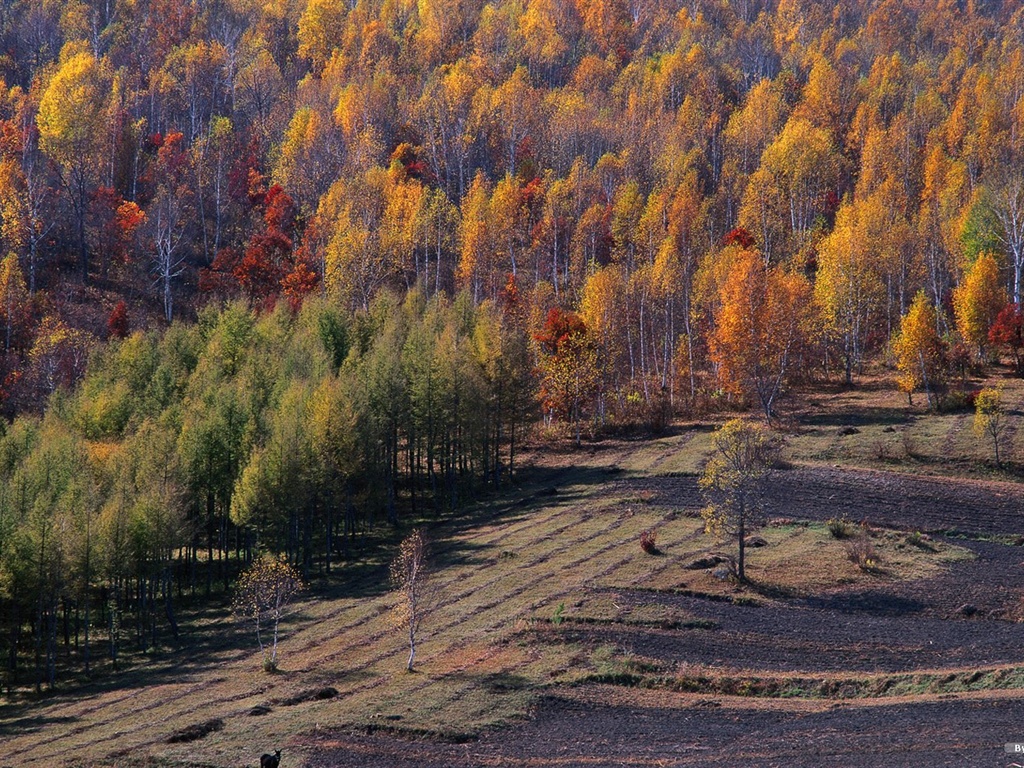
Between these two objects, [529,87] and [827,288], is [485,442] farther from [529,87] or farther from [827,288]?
[529,87]

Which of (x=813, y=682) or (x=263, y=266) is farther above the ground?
(x=263, y=266)

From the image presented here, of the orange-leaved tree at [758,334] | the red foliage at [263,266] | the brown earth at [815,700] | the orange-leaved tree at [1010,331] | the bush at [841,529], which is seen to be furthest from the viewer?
the red foliage at [263,266]

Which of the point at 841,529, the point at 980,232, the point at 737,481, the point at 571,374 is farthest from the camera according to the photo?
A: the point at 980,232

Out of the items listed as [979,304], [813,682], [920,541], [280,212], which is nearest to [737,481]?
[920,541]

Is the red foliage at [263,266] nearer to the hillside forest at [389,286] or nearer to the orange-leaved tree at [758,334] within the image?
the hillside forest at [389,286]

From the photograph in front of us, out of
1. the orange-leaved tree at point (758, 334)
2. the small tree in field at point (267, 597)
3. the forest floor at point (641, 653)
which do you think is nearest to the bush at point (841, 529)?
the forest floor at point (641, 653)

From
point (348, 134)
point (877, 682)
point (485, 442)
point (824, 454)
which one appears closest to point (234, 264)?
point (348, 134)

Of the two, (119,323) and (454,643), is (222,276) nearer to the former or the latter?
(119,323)
